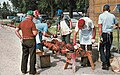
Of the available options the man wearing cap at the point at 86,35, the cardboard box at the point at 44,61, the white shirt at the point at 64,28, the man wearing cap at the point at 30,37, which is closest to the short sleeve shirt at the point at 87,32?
the man wearing cap at the point at 86,35

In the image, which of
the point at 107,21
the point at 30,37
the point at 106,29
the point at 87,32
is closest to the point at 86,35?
the point at 87,32

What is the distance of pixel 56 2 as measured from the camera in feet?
207

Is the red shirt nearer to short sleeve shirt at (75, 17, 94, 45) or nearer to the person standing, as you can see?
short sleeve shirt at (75, 17, 94, 45)

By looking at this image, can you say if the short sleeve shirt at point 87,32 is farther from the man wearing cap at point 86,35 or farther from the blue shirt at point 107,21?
the blue shirt at point 107,21

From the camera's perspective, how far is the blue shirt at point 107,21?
8.43 meters

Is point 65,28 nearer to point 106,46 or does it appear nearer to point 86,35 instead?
point 86,35

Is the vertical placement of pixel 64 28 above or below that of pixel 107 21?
below

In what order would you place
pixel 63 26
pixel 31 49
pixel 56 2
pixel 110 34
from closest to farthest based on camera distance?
pixel 31 49
pixel 110 34
pixel 63 26
pixel 56 2

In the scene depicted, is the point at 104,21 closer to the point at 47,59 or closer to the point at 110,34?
the point at 110,34

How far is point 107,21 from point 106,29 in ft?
0.79

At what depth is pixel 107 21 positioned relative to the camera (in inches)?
332

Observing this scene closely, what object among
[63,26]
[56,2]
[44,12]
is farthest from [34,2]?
[63,26]

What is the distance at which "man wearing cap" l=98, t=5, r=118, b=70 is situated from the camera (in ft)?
27.7

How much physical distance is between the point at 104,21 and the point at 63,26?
275 cm
